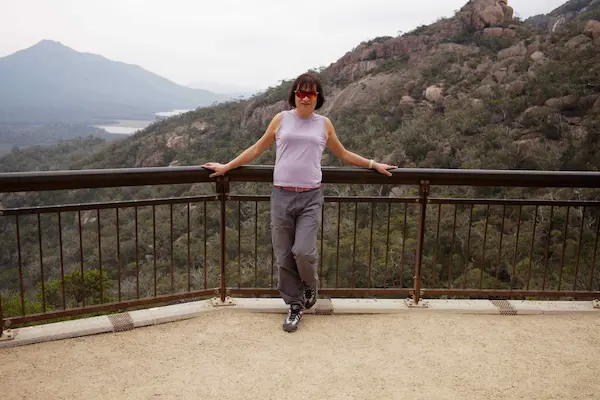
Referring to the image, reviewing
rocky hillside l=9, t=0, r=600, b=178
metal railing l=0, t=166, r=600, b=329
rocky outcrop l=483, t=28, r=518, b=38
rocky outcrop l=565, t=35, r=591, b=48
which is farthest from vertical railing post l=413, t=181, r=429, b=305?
rocky outcrop l=483, t=28, r=518, b=38

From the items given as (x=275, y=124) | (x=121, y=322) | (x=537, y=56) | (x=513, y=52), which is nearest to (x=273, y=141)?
(x=275, y=124)

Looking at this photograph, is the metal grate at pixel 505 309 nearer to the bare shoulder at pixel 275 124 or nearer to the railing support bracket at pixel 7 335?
the bare shoulder at pixel 275 124

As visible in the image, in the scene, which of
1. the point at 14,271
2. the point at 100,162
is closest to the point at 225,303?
the point at 14,271

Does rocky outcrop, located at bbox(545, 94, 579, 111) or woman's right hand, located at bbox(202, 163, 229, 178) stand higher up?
rocky outcrop, located at bbox(545, 94, 579, 111)

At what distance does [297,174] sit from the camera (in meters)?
3.07

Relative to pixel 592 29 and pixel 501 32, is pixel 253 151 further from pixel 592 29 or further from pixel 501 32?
pixel 501 32

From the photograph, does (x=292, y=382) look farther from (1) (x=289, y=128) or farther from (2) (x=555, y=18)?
(2) (x=555, y=18)

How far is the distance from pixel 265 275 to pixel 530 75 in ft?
68.3

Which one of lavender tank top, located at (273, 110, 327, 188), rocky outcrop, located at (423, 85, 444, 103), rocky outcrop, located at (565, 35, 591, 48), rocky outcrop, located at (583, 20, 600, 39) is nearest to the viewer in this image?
lavender tank top, located at (273, 110, 327, 188)

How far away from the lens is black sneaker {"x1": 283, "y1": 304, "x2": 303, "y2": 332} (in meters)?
3.16

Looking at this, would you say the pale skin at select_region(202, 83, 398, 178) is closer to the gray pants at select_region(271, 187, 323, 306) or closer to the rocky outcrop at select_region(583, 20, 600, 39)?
the gray pants at select_region(271, 187, 323, 306)

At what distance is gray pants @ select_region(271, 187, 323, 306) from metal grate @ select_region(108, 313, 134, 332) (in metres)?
0.96

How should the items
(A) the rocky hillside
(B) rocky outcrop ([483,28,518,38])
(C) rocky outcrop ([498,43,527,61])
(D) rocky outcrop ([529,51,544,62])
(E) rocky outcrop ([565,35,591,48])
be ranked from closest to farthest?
1. (A) the rocky hillside
2. (E) rocky outcrop ([565,35,591,48])
3. (D) rocky outcrop ([529,51,544,62])
4. (C) rocky outcrop ([498,43,527,61])
5. (B) rocky outcrop ([483,28,518,38])

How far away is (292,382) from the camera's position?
2.55 meters
